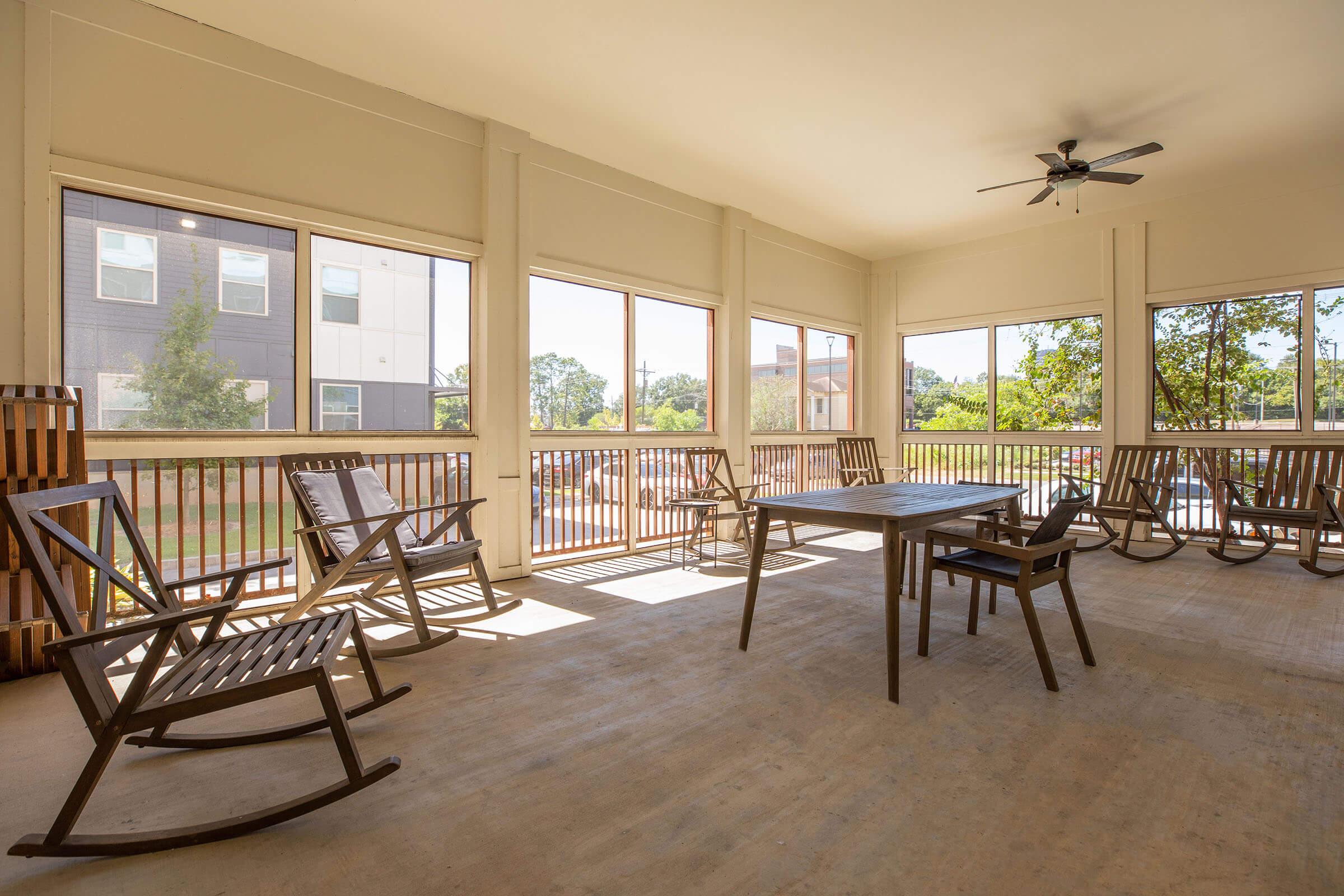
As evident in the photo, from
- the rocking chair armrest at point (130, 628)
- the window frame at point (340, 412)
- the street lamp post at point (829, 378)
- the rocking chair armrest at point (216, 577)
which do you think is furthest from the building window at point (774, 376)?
the rocking chair armrest at point (130, 628)

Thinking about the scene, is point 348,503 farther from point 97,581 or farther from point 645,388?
point 645,388

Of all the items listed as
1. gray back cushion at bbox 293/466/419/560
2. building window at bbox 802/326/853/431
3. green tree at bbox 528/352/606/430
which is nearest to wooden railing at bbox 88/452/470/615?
gray back cushion at bbox 293/466/419/560

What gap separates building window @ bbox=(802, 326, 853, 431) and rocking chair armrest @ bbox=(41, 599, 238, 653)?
6567mm

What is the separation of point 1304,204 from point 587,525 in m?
6.62

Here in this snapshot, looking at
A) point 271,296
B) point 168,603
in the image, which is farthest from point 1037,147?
point 168,603

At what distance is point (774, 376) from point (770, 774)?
17.8ft

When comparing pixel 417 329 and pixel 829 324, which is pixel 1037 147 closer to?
pixel 829 324

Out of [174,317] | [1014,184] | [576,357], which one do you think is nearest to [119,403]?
[174,317]

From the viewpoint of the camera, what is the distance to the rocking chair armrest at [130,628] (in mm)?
1431

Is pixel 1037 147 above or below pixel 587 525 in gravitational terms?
above

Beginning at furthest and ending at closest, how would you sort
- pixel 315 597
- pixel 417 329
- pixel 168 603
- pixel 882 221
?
pixel 882 221
pixel 417 329
pixel 315 597
pixel 168 603

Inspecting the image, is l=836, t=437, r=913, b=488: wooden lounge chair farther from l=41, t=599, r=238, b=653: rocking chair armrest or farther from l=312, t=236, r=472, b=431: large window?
l=41, t=599, r=238, b=653: rocking chair armrest

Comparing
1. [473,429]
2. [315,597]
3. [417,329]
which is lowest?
[315,597]

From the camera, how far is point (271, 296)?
12.3ft
